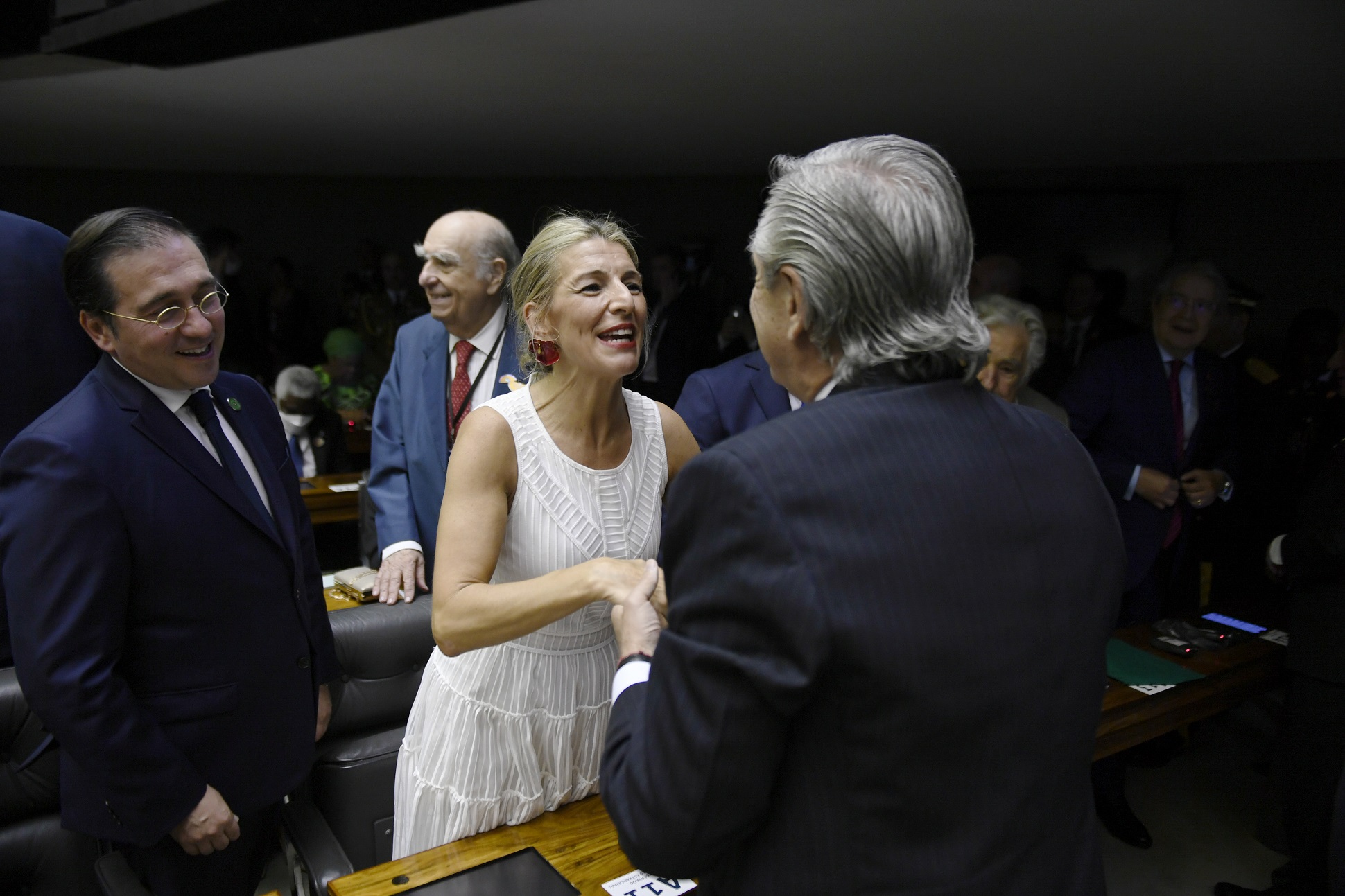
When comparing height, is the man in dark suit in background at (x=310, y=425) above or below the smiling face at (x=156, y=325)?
below

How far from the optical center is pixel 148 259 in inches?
61.6

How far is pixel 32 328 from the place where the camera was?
1.84 meters

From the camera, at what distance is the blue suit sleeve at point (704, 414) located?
106 inches

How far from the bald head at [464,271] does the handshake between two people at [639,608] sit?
1830mm

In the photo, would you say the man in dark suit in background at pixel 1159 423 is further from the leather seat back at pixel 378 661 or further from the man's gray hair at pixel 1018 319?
the leather seat back at pixel 378 661

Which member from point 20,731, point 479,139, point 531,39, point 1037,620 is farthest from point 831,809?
point 479,139

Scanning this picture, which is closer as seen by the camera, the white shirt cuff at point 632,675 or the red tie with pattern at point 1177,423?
the white shirt cuff at point 632,675

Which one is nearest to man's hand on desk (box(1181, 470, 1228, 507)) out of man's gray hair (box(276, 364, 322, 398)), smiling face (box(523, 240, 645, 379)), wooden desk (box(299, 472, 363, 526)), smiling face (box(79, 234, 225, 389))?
smiling face (box(523, 240, 645, 379))

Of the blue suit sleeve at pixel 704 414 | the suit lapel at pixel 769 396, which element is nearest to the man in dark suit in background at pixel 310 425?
the blue suit sleeve at pixel 704 414

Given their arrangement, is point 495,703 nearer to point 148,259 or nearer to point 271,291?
point 148,259

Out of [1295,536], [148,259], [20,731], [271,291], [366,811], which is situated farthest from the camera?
[271,291]

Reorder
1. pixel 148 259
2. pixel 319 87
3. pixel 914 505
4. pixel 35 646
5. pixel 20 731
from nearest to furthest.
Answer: pixel 914 505, pixel 35 646, pixel 148 259, pixel 20 731, pixel 319 87

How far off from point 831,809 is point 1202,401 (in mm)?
3185

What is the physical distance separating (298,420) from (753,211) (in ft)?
15.7
